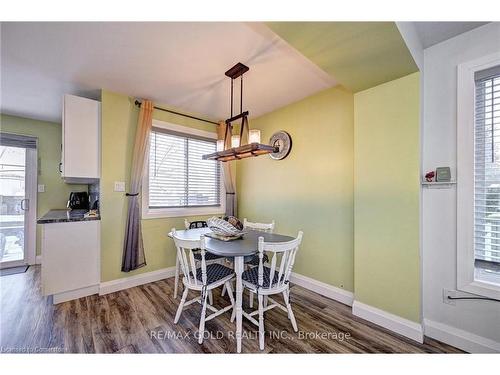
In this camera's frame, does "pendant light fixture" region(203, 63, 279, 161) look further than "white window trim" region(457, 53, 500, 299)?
Yes

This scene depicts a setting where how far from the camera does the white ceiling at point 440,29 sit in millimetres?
1560

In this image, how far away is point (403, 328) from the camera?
1.77 meters

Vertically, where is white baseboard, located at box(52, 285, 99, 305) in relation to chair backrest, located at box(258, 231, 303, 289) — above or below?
below

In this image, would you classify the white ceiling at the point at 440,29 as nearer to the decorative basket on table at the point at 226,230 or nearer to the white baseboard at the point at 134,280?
the decorative basket on table at the point at 226,230

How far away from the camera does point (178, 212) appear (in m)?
3.18

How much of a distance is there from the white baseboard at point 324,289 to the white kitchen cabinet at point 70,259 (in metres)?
2.50

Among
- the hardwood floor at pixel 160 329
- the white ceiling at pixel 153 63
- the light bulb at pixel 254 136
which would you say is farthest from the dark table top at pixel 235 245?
the white ceiling at pixel 153 63

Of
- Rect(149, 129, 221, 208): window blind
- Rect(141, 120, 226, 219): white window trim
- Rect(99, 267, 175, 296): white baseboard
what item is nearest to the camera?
Rect(99, 267, 175, 296): white baseboard

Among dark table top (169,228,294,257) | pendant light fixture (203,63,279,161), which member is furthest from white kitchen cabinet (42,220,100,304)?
pendant light fixture (203,63,279,161)

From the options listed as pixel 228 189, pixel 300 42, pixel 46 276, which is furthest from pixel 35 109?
pixel 300 42

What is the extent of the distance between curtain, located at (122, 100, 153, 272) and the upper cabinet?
1.38 ft

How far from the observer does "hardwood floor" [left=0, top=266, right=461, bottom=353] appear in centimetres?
163

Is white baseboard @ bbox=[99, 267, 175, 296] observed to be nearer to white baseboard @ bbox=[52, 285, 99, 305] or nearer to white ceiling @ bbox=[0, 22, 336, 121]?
white baseboard @ bbox=[52, 285, 99, 305]
